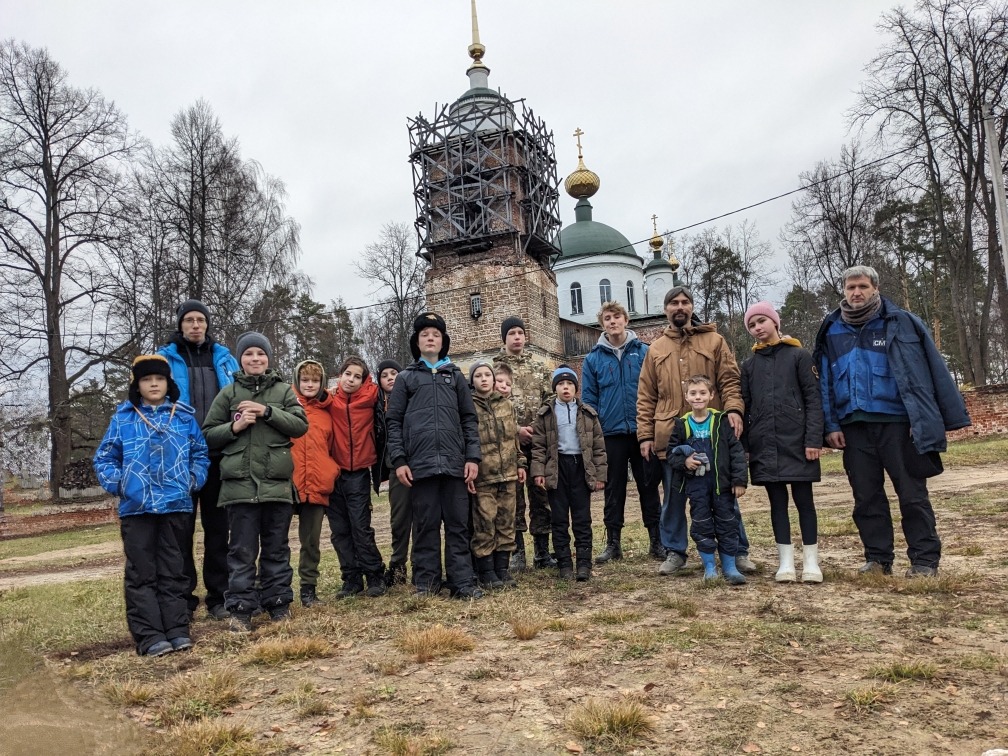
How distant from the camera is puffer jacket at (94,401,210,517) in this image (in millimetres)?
3928

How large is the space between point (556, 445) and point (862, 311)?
233cm

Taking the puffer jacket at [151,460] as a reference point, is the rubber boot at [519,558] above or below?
below

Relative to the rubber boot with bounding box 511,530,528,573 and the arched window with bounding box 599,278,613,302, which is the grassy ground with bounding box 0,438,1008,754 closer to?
the rubber boot with bounding box 511,530,528,573

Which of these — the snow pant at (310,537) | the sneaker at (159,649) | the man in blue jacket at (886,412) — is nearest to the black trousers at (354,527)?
the snow pant at (310,537)

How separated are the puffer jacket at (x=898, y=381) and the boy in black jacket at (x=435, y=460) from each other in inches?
100

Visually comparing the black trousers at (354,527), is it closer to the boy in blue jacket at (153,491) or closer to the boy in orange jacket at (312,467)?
the boy in orange jacket at (312,467)

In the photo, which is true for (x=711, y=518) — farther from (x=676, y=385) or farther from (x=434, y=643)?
(x=434, y=643)

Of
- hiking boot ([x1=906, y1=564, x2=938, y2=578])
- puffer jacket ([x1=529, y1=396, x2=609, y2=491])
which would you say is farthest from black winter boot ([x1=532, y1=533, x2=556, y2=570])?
hiking boot ([x1=906, y1=564, x2=938, y2=578])

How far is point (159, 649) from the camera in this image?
3.76 meters

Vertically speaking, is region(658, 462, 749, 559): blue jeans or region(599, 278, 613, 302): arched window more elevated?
region(599, 278, 613, 302): arched window

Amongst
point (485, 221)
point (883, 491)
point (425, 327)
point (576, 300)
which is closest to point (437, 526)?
point (425, 327)

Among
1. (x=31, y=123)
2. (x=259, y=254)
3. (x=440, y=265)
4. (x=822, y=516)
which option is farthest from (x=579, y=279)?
(x=822, y=516)

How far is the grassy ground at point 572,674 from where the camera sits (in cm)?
242

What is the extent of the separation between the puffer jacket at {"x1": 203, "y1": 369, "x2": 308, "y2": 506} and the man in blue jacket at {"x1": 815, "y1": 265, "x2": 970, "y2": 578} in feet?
11.9
